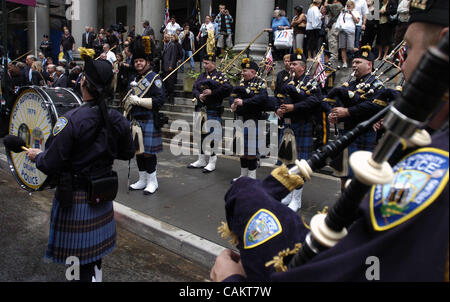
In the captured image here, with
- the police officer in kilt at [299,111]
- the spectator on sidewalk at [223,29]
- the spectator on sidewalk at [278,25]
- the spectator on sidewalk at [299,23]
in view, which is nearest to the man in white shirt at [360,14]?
the spectator on sidewalk at [299,23]

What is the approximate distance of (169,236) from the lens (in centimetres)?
402

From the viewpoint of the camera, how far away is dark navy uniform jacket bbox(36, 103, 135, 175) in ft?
7.84

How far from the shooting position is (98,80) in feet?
8.24

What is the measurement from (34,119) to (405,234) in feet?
11.0

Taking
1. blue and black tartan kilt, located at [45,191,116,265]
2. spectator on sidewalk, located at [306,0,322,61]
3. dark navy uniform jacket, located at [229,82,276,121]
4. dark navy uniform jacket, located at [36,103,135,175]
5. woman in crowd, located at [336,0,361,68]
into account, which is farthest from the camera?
spectator on sidewalk, located at [306,0,322,61]

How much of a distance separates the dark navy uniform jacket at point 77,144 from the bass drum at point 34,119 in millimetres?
603

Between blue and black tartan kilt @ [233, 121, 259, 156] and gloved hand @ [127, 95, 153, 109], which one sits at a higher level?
gloved hand @ [127, 95, 153, 109]

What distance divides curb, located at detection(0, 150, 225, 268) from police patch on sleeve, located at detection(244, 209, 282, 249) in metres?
2.38

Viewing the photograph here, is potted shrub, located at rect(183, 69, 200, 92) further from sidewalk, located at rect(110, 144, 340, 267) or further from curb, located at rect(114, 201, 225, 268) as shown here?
curb, located at rect(114, 201, 225, 268)

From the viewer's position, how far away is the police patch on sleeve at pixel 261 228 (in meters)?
1.28

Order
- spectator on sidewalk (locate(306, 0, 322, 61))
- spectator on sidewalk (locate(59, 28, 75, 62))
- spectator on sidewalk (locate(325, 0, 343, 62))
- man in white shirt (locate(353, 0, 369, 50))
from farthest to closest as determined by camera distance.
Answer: spectator on sidewalk (locate(59, 28, 75, 62)) < spectator on sidewalk (locate(306, 0, 322, 61)) < spectator on sidewalk (locate(325, 0, 343, 62)) < man in white shirt (locate(353, 0, 369, 50))

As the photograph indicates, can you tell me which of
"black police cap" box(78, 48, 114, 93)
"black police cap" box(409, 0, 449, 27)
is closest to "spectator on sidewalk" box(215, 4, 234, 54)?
"black police cap" box(78, 48, 114, 93)

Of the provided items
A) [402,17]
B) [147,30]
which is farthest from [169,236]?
[147,30]

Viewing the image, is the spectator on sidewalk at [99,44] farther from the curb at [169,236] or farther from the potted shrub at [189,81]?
the curb at [169,236]
